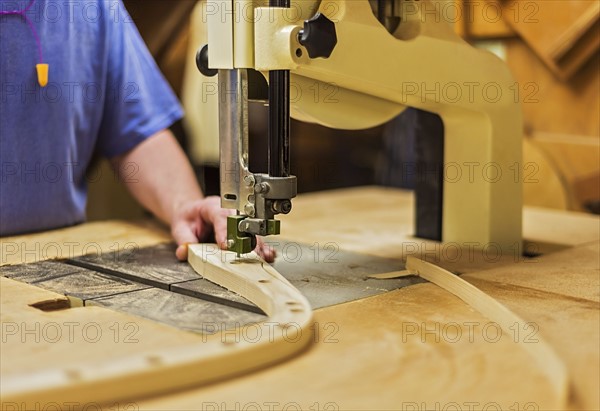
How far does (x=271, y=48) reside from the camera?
1109 mm

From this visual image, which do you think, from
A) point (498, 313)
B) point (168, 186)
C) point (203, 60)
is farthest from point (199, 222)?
point (498, 313)

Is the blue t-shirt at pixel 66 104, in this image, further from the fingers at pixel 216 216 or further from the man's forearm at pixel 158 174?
the fingers at pixel 216 216

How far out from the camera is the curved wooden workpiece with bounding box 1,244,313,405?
0.72 metres

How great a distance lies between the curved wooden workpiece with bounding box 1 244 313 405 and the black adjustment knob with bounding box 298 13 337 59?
31 cm

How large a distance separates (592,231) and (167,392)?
1127 mm

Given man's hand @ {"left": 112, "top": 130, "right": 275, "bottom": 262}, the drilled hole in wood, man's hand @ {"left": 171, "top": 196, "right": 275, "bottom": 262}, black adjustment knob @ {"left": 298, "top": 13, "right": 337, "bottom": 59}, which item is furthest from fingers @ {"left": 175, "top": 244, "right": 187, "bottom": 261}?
black adjustment knob @ {"left": 298, "top": 13, "right": 337, "bottom": 59}

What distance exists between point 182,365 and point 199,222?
2.30 ft

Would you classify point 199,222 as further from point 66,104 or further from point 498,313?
point 498,313

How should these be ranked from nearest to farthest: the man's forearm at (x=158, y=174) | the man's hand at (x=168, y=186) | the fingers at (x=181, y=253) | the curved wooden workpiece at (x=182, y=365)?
the curved wooden workpiece at (x=182, y=365) < the fingers at (x=181, y=253) < the man's hand at (x=168, y=186) < the man's forearm at (x=158, y=174)

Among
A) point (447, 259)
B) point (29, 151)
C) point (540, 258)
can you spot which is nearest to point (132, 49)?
point (29, 151)

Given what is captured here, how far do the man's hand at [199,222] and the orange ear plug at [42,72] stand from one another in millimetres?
333

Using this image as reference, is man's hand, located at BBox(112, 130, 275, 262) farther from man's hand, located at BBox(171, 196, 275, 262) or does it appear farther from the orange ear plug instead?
the orange ear plug

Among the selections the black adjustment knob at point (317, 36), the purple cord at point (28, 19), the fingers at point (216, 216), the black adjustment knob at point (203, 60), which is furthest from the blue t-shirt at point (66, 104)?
the black adjustment knob at point (317, 36)

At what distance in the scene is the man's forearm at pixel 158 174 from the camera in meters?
1.64
